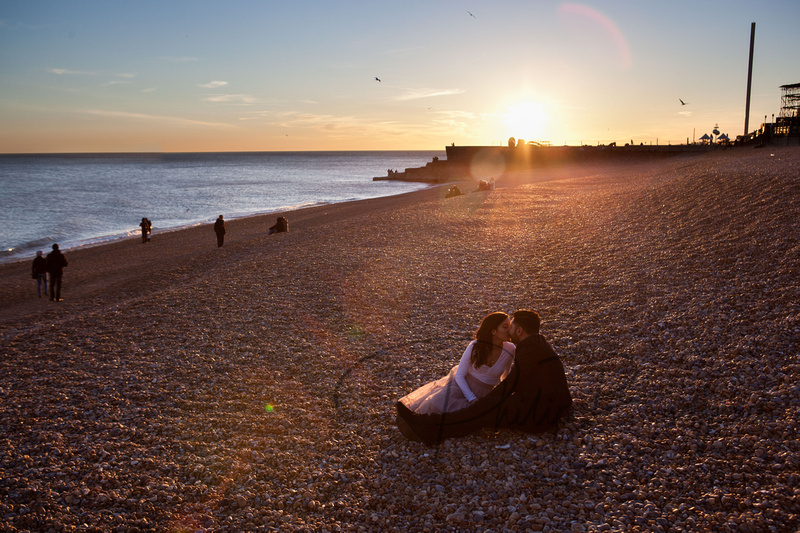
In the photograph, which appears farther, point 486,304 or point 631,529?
point 486,304

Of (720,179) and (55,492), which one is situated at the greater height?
(720,179)

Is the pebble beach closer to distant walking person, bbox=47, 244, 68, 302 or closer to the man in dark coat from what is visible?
the man in dark coat

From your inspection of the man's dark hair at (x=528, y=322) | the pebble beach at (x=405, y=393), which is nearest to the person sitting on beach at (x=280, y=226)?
the pebble beach at (x=405, y=393)

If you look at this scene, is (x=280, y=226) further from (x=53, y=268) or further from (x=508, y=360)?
(x=508, y=360)

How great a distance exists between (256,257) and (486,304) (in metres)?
10.5

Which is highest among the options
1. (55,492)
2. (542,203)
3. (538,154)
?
(538,154)

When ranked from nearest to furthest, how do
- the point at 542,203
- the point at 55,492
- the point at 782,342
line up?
the point at 55,492 < the point at 782,342 < the point at 542,203

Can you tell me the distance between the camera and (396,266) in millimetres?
14875

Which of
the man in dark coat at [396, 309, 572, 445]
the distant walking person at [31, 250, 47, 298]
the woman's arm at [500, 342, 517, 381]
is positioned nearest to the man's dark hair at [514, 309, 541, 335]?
the man in dark coat at [396, 309, 572, 445]

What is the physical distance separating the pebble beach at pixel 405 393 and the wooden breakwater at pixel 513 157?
55.3 metres

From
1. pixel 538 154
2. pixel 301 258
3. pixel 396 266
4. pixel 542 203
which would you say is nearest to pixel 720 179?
pixel 542 203

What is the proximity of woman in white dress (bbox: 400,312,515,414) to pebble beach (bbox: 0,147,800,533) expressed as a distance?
51 cm

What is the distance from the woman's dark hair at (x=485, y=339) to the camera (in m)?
5.61

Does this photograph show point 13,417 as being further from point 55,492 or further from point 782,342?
point 782,342
